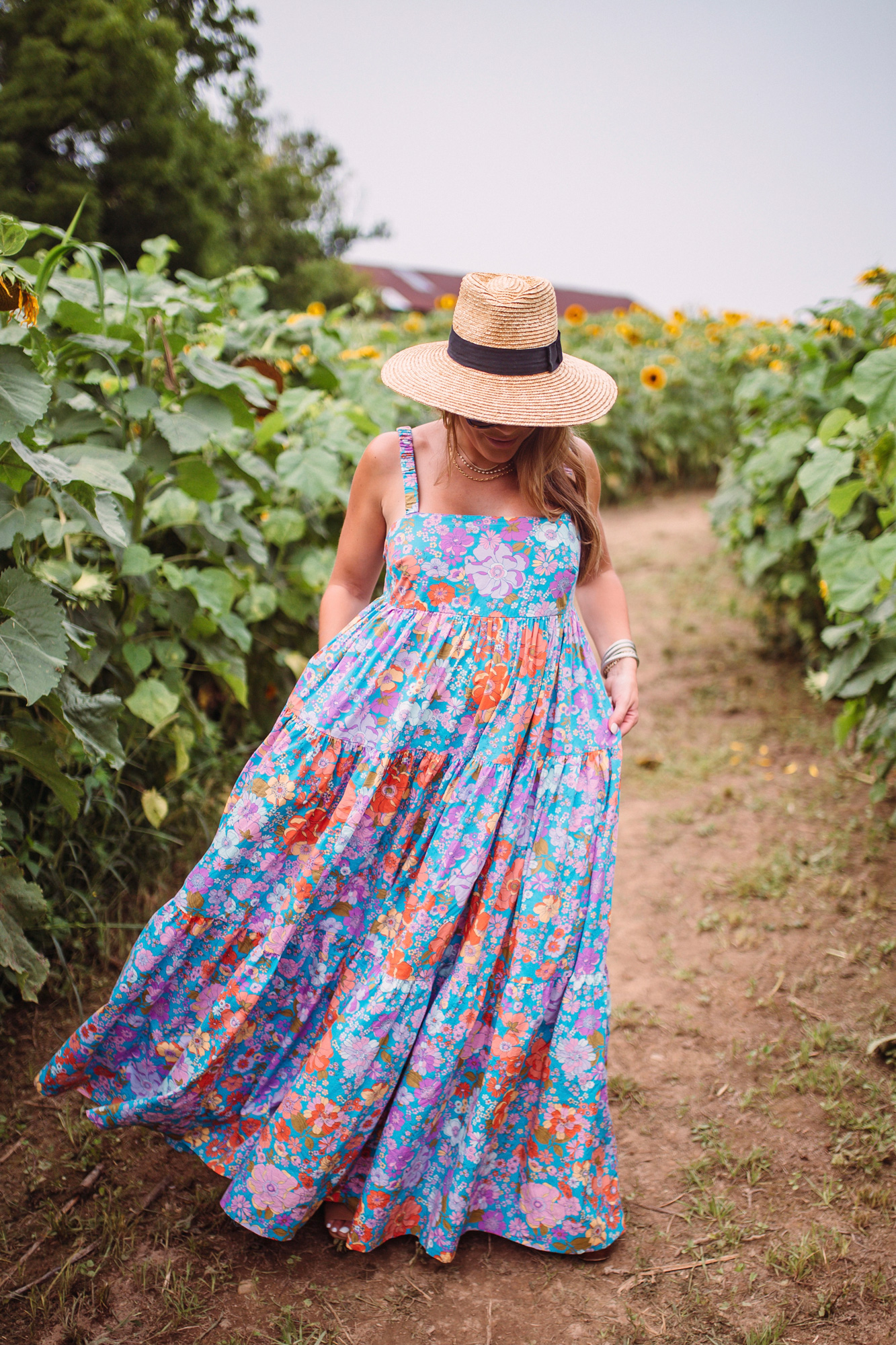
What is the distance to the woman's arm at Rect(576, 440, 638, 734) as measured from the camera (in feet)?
6.12

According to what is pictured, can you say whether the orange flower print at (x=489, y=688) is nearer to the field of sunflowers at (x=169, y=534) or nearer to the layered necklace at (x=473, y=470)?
the layered necklace at (x=473, y=470)

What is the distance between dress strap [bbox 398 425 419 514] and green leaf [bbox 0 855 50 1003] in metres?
1.01

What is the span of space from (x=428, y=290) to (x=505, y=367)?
85.6 ft

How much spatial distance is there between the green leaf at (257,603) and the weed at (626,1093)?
153 cm

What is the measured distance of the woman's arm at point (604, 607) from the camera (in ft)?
6.12

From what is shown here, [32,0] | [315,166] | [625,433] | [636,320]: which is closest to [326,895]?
[625,433]

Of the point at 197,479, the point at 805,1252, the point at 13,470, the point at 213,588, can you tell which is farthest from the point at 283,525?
the point at 805,1252

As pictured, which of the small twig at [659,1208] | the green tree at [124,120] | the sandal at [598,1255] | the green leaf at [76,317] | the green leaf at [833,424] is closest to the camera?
the sandal at [598,1255]

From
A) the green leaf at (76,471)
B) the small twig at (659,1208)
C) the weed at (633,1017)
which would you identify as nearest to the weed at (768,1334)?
the small twig at (659,1208)

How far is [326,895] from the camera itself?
1.72m

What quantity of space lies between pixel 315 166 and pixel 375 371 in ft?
65.4

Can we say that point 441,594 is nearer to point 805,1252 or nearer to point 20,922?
point 20,922

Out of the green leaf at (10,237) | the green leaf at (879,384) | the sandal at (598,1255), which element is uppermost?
the green leaf at (10,237)

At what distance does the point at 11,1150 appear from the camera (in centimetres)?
193
